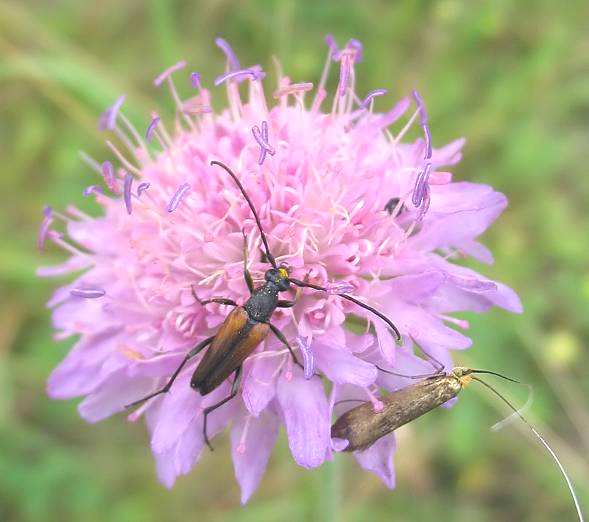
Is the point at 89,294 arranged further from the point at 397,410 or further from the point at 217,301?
the point at 397,410

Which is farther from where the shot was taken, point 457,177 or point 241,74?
point 457,177

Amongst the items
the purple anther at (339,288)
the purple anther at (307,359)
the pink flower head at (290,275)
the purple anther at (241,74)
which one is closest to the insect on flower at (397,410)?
the pink flower head at (290,275)

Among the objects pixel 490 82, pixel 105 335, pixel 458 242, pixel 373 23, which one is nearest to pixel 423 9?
pixel 373 23

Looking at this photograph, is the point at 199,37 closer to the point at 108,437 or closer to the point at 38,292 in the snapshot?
the point at 38,292

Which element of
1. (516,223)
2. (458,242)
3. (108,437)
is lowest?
(108,437)

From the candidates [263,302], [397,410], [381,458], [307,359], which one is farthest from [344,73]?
[381,458]

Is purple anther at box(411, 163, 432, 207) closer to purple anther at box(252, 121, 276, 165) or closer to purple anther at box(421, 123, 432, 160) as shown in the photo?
purple anther at box(421, 123, 432, 160)

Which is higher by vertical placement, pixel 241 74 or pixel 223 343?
pixel 241 74

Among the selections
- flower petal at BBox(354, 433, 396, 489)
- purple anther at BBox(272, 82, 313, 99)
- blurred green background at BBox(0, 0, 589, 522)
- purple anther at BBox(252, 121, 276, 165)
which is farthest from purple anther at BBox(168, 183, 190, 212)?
blurred green background at BBox(0, 0, 589, 522)
